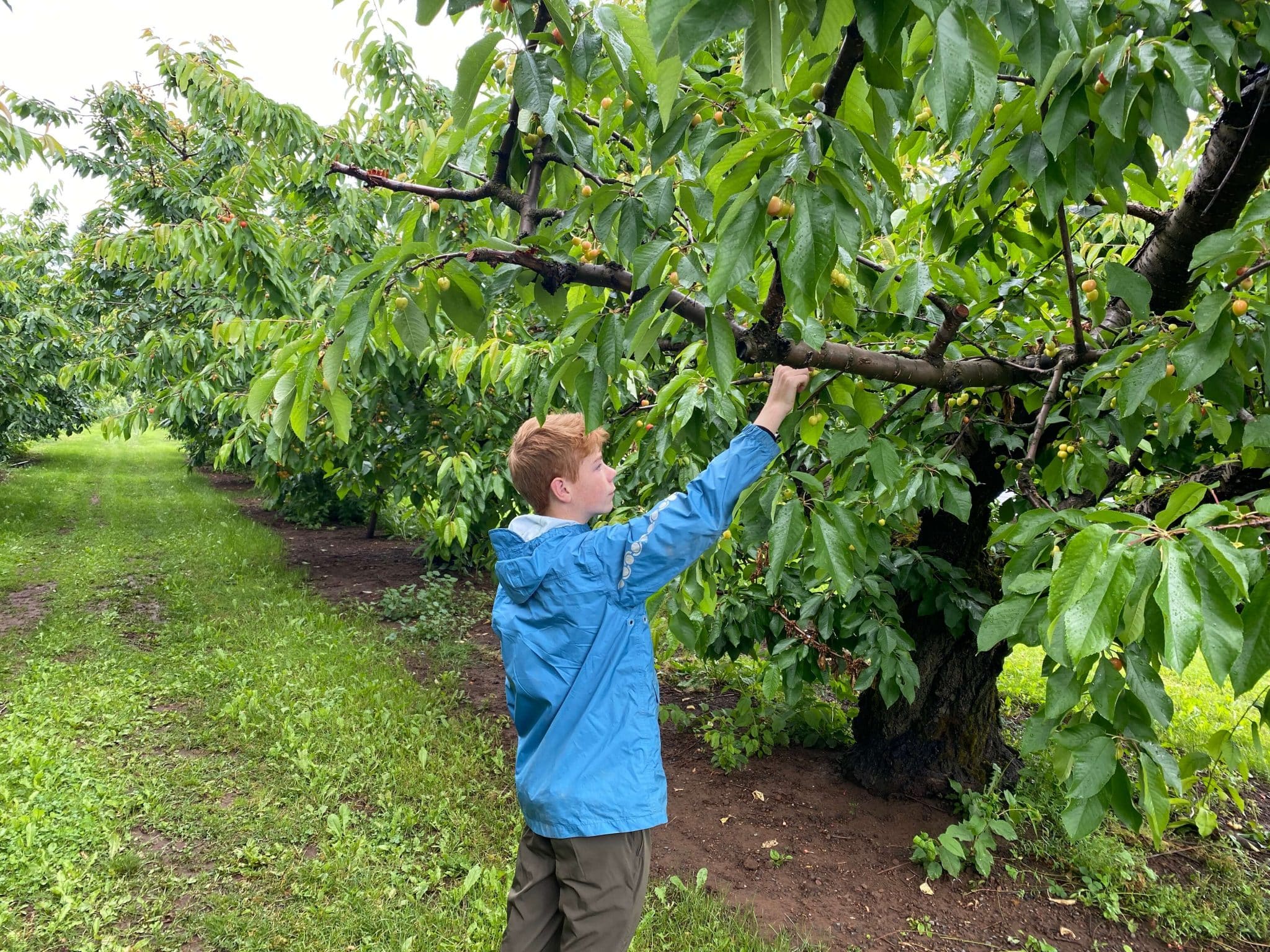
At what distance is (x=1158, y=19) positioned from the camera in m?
1.43

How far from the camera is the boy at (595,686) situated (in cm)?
171

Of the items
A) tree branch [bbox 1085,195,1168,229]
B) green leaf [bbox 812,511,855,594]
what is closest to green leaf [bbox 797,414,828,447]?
green leaf [bbox 812,511,855,594]

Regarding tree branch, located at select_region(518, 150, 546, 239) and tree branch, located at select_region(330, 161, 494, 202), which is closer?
tree branch, located at select_region(330, 161, 494, 202)

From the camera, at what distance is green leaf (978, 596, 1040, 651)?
4.60 feet

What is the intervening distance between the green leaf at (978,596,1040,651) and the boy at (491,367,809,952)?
0.54 m

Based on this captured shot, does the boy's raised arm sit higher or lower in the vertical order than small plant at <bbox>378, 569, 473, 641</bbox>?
higher

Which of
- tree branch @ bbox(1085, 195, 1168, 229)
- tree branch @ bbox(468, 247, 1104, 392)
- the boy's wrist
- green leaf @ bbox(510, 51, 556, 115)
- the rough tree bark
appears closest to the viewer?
green leaf @ bbox(510, 51, 556, 115)

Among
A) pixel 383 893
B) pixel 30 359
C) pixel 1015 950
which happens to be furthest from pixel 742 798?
pixel 30 359

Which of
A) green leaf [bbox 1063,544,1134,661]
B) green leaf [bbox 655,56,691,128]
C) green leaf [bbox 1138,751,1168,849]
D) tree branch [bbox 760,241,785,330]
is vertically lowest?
green leaf [bbox 1138,751,1168,849]

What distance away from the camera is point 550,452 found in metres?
1.95

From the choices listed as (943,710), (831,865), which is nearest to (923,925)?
(831,865)

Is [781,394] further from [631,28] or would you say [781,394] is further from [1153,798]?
[1153,798]

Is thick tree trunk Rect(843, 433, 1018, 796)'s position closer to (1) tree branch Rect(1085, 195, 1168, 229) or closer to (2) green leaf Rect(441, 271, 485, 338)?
(1) tree branch Rect(1085, 195, 1168, 229)

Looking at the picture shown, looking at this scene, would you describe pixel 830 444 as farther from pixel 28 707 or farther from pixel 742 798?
pixel 28 707
